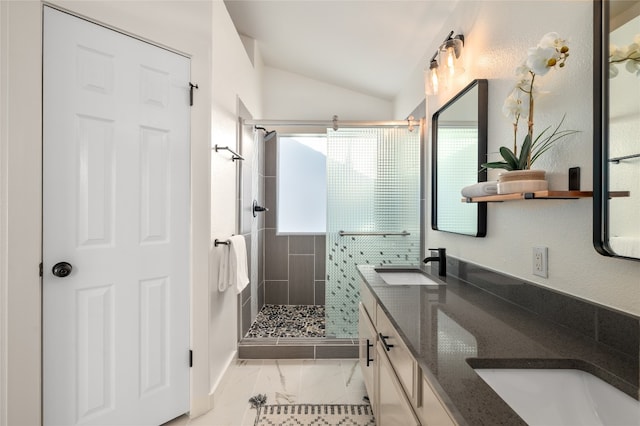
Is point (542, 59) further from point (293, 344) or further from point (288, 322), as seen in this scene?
point (288, 322)

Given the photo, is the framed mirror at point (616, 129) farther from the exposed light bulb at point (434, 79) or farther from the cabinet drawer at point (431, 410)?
the exposed light bulb at point (434, 79)

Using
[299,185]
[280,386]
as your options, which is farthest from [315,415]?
[299,185]

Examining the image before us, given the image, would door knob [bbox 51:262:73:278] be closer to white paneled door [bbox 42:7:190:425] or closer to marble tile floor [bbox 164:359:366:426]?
white paneled door [bbox 42:7:190:425]

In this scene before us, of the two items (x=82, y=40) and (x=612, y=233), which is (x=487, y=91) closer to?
(x=612, y=233)

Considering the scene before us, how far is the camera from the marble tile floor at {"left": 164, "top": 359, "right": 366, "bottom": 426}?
180 cm

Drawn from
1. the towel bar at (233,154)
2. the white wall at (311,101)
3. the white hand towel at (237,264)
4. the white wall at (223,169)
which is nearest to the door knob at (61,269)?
the white wall at (223,169)

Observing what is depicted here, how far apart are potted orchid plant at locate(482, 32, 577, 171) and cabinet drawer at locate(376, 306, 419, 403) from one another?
2.55 feet

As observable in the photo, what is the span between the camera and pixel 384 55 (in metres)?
2.62

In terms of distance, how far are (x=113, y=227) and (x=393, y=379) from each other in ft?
4.76

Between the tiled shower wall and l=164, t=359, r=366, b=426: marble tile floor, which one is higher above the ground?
the tiled shower wall

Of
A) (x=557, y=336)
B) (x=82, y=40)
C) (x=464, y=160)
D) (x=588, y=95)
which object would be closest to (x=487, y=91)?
(x=464, y=160)

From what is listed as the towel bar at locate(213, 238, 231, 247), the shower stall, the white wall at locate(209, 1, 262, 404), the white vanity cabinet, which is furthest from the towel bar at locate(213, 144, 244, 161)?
the white vanity cabinet

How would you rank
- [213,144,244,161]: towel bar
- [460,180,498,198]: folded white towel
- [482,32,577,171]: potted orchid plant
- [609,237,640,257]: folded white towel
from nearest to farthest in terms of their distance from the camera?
1. [609,237,640,257]: folded white towel
2. [482,32,577,171]: potted orchid plant
3. [460,180,498,198]: folded white towel
4. [213,144,244,161]: towel bar

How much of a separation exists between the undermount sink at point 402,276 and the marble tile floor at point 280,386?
805 mm
